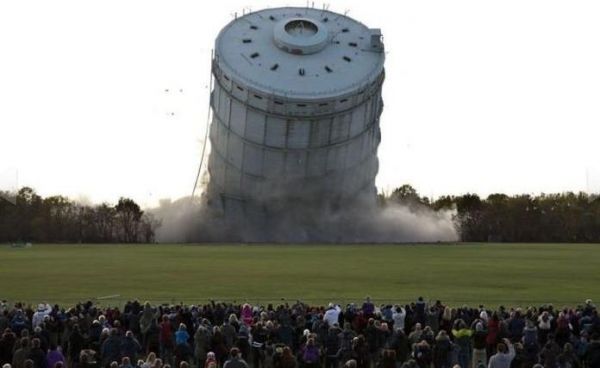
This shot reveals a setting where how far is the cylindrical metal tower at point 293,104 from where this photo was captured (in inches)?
2148

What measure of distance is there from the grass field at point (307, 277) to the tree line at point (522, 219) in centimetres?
3726

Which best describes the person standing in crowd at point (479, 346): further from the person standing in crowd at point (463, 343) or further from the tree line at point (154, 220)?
the tree line at point (154, 220)

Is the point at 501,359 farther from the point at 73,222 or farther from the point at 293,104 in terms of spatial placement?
the point at 73,222

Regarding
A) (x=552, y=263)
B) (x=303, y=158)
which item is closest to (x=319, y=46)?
(x=303, y=158)

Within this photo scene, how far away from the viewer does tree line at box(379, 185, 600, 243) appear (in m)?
92.5

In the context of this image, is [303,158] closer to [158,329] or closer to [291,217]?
[291,217]

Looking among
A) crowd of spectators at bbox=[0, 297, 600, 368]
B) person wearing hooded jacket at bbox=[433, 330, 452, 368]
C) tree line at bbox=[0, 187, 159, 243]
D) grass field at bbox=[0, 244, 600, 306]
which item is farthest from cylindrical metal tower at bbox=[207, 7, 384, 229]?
person wearing hooded jacket at bbox=[433, 330, 452, 368]

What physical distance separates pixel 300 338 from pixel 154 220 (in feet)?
212

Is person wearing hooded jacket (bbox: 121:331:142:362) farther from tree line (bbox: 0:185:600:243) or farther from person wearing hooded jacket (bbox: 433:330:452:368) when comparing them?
tree line (bbox: 0:185:600:243)

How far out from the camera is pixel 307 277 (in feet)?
113

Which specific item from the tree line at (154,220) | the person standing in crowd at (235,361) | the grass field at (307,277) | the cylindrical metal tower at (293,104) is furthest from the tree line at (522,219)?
the person standing in crowd at (235,361)

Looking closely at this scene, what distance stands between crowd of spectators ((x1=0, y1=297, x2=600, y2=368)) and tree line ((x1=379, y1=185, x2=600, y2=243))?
65472mm

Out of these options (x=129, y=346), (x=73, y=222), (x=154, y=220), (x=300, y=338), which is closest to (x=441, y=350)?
(x=300, y=338)

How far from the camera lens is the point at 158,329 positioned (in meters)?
16.3
